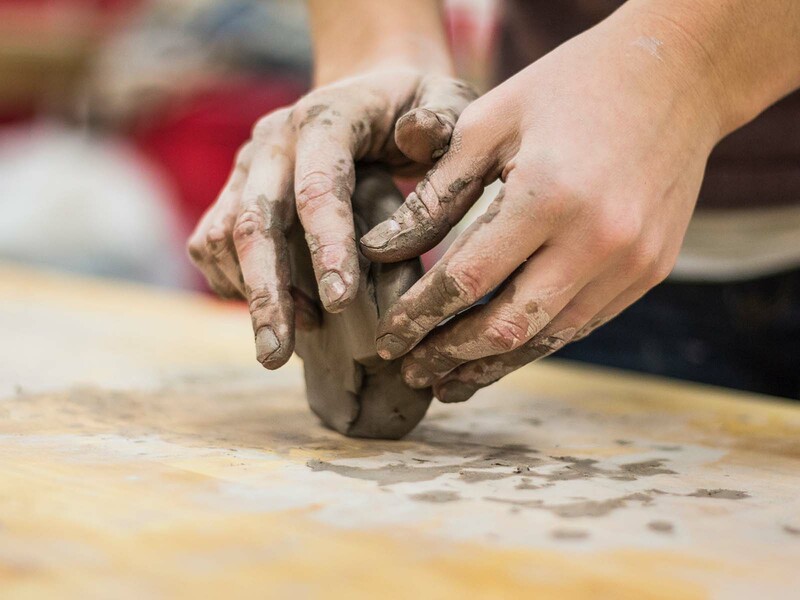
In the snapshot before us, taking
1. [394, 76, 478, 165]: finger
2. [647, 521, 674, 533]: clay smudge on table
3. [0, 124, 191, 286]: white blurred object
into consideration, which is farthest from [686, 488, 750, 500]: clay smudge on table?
[0, 124, 191, 286]: white blurred object

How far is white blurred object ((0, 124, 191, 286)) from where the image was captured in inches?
131

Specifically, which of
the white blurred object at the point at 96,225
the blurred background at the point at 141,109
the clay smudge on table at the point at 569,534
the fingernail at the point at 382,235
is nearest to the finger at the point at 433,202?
the fingernail at the point at 382,235

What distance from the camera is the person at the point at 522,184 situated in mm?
911

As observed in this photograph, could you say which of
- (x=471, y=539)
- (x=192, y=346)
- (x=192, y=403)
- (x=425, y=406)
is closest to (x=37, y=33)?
(x=192, y=346)

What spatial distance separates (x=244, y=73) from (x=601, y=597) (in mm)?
3287

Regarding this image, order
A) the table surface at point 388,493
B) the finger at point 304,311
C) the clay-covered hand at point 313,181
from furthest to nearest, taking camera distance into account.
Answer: the finger at point 304,311 → the clay-covered hand at point 313,181 → the table surface at point 388,493

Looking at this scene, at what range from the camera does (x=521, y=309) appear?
94cm

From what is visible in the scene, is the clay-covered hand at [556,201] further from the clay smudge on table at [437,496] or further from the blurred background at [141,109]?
the blurred background at [141,109]

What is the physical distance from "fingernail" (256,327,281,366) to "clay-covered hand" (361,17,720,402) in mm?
119

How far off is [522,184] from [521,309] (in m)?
0.13

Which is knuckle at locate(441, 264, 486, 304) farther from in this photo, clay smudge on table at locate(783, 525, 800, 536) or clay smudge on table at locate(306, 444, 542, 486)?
clay smudge on table at locate(783, 525, 800, 536)

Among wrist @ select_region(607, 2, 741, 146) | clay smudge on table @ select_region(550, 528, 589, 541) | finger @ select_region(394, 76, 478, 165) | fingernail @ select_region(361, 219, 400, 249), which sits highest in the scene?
wrist @ select_region(607, 2, 741, 146)

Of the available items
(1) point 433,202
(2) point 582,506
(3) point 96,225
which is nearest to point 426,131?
(1) point 433,202

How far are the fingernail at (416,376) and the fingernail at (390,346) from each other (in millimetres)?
41
